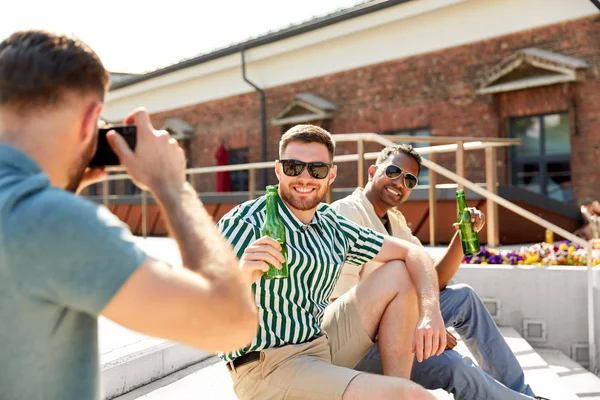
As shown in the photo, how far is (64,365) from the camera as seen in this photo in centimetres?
97

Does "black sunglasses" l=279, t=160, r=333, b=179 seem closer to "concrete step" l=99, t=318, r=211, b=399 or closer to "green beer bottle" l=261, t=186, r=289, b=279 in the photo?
"green beer bottle" l=261, t=186, r=289, b=279

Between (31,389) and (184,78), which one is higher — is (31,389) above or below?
below

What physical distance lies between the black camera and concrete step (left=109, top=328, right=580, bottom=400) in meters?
2.16

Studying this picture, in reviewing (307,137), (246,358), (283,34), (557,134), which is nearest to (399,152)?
(307,137)

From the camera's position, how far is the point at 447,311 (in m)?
3.05

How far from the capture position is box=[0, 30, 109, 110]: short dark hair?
0.98m

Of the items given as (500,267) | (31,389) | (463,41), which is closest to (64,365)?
(31,389)

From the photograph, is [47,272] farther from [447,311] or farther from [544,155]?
[544,155]

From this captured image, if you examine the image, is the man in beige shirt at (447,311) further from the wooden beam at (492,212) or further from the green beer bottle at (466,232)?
the wooden beam at (492,212)

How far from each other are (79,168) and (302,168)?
136 cm

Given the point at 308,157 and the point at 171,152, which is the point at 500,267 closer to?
the point at 308,157

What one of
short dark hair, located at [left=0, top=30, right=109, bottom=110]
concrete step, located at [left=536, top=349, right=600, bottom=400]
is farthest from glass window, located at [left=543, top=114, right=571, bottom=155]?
short dark hair, located at [left=0, top=30, right=109, bottom=110]

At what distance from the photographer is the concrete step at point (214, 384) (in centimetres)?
306

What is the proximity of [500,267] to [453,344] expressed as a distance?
2.13 meters
